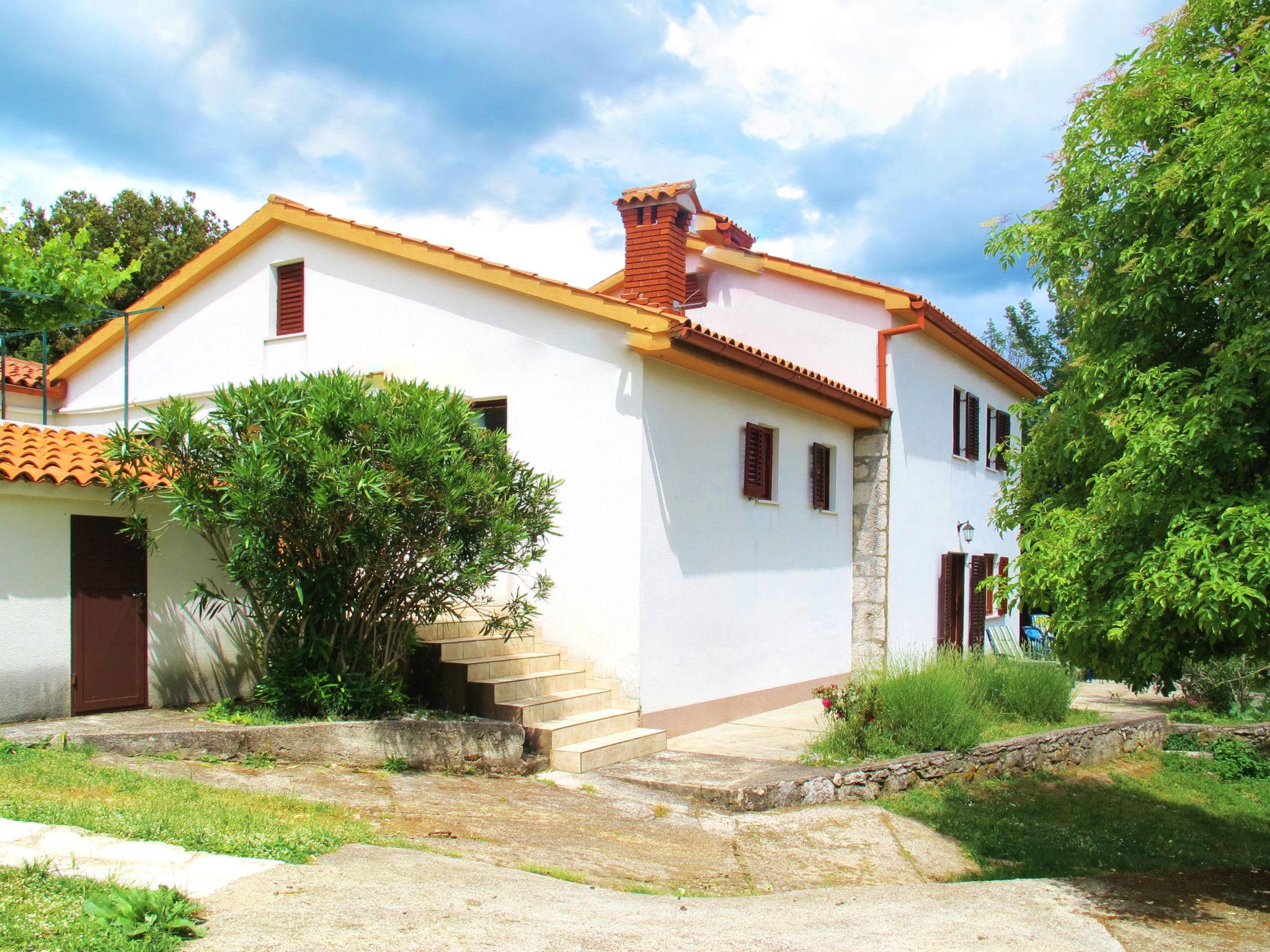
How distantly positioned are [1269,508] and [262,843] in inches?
208

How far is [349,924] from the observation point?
4090mm

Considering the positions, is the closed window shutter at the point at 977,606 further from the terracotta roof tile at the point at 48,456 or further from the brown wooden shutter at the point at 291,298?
the terracotta roof tile at the point at 48,456

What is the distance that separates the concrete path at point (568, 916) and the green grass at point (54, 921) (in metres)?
0.25

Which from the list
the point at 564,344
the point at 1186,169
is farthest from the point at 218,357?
the point at 1186,169

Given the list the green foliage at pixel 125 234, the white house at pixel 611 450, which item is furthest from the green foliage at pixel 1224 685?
the green foliage at pixel 125 234

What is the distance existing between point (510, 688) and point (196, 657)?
9.38 feet

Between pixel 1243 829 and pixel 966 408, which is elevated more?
pixel 966 408

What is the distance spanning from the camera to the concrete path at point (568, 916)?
13.3ft

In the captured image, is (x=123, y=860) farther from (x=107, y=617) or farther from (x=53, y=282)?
(x=53, y=282)

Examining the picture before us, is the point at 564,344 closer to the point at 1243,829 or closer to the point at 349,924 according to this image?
the point at 349,924

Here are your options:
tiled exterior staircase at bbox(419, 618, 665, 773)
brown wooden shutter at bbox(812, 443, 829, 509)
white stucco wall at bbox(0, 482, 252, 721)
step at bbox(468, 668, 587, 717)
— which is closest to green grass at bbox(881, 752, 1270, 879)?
tiled exterior staircase at bbox(419, 618, 665, 773)

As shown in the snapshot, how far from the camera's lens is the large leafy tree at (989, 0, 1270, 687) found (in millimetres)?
5258

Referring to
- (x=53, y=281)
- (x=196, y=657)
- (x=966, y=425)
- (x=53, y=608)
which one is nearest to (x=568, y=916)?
(x=53, y=608)

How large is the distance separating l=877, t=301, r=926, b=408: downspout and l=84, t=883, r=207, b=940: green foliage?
1193 cm
